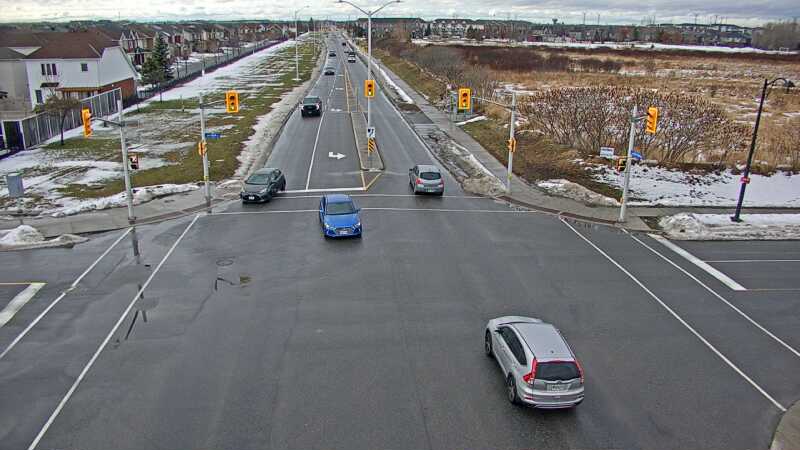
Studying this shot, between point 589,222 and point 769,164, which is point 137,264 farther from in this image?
point 769,164

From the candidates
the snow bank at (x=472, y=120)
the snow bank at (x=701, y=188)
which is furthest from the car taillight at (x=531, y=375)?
the snow bank at (x=472, y=120)

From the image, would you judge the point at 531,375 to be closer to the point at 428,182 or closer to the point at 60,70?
the point at 428,182

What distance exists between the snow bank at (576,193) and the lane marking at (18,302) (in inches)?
972

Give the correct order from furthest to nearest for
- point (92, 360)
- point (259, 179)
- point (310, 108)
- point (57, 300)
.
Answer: point (310, 108) → point (259, 179) → point (57, 300) → point (92, 360)

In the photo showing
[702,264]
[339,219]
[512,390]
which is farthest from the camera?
[339,219]

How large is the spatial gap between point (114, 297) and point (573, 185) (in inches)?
938

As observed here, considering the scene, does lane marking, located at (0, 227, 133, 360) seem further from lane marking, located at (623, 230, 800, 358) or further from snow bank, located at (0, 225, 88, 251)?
lane marking, located at (623, 230, 800, 358)

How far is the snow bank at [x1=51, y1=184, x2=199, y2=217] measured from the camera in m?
28.4

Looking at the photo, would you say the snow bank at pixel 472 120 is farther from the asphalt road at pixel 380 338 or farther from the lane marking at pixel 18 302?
the lane marking at pixel 18 302

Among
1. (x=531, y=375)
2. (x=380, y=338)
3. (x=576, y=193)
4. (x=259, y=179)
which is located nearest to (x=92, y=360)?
(x=380, y=338)

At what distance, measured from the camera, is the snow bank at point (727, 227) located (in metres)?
26.7

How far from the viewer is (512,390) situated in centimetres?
1371

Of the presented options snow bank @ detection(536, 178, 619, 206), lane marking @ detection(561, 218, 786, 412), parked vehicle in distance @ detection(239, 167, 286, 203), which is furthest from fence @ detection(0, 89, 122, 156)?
lane marking @ detection(561, 218, 786, 412)

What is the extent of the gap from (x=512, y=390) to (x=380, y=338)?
14.3 ft
